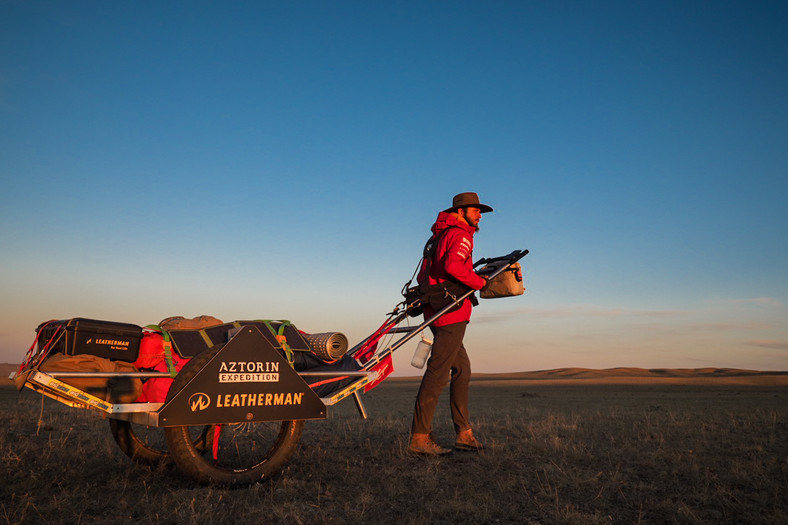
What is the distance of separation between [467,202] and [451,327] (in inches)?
63.1

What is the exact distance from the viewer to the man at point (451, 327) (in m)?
6.39

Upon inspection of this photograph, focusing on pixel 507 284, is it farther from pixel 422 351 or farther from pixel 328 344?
pixel 328 344

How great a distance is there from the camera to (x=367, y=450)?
670cm

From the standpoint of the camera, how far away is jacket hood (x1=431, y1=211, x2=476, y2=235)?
269 inches

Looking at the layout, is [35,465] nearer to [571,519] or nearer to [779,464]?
[571,519]

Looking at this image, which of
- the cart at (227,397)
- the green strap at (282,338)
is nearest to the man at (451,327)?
the cart at (227,397)

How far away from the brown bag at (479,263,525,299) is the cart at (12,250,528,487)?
221 centimetres

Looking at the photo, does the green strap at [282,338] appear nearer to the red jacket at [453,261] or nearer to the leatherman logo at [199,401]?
the leatherman logo at [199,401]

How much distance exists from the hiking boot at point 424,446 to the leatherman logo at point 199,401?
2719mm

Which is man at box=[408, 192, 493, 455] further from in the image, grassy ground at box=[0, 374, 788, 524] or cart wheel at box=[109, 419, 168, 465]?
cart wheel at box=[109, 419, 168, 465]

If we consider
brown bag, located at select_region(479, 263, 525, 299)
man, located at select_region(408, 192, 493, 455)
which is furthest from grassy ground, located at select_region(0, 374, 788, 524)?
brown bag, located at select_region(479, 263, 525, 299)

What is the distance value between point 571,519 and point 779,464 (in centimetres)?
331

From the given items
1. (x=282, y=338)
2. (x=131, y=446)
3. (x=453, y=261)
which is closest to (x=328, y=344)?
(x=282, y=338)

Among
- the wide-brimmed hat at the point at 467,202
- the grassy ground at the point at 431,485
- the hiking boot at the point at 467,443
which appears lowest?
the grassy ground at the point at 431,485
